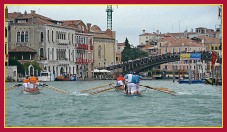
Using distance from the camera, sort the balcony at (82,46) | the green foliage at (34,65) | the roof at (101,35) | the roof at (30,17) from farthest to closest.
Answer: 1. the roof at (101,35)
2. the balcony at (82,46)
3. the roof at (30,17)
4. the green foliage at (34,65)

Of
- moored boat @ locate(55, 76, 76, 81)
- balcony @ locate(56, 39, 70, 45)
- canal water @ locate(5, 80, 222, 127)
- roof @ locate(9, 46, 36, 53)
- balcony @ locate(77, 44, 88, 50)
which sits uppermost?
balcony @ locate(56, 39, 70, 45)

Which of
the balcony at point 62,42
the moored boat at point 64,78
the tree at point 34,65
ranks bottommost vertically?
the moored boat at point 64,78

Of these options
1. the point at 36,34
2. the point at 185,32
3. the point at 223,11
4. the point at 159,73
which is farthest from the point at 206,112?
the point at 185,32

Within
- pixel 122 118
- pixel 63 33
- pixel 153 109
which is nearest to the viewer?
pixel 122 118

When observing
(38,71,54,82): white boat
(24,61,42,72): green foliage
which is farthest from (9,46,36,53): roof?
(38,71,54,82): white boat

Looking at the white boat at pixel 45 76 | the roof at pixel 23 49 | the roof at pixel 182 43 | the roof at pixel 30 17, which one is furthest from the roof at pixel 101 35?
the white boat at pixel 45 76

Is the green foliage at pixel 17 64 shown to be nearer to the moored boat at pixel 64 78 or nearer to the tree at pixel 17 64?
the tree at pixel 17 64

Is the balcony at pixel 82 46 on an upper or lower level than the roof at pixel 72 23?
lower

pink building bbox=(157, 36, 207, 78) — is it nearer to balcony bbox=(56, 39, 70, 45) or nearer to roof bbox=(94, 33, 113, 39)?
roof bbox=(94, 33, 113, 39)

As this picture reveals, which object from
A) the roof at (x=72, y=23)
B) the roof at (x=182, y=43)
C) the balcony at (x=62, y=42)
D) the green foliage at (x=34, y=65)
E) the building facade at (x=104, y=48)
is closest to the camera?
the green foliage at (x=34, y=65)

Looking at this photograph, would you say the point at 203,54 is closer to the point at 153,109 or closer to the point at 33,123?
the point at 153,109

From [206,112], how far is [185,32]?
7432 centimetres

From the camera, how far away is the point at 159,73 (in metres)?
65.7

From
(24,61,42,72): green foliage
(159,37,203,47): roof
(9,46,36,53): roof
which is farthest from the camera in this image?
(159,37,203,47): roof
